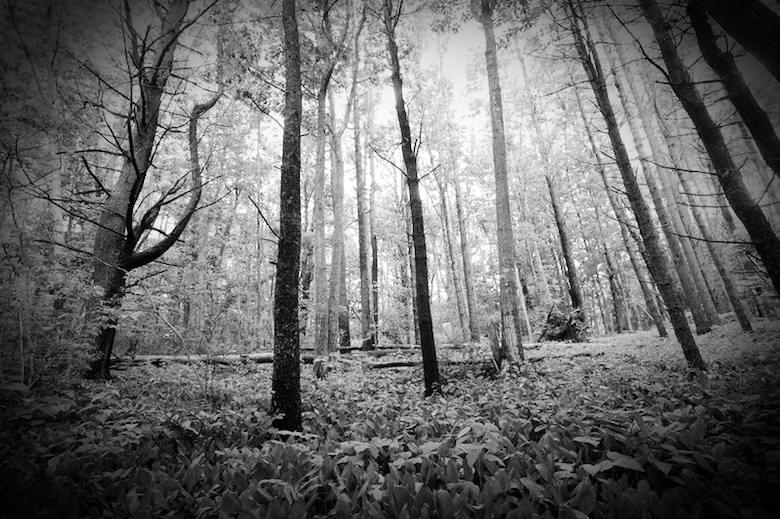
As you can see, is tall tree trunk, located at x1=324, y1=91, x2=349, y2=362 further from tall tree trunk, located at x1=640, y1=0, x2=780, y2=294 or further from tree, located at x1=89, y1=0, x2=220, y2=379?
tall tree trunk, located at x1=640, y1=0, x2=780, y2=294

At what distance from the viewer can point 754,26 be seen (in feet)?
9.62

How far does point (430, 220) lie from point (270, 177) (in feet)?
34.3

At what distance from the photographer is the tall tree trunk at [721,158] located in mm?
3764

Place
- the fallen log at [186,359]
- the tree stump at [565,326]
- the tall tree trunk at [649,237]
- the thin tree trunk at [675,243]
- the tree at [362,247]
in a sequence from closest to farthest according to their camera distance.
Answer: the tall tree trunk at [649,237], the fallen log at [186,359], the thin tree trunk at [675,243], the tree at [362,247], the tree stump at [565,326]

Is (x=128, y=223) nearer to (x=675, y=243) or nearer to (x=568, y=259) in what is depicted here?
(x=675, y=243)

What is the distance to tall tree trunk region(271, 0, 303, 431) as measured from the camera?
388 centimetres

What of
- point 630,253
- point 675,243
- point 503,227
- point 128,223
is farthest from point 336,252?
point 630,253

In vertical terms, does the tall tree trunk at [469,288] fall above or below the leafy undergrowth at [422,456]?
above

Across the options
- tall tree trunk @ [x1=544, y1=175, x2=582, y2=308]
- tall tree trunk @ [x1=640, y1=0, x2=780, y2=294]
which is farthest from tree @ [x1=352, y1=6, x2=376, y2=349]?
tall tree trunk @ [x1=640, y1=0, x2=780, y2=294]

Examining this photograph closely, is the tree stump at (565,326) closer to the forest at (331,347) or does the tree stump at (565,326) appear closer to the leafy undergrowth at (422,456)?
the forest at (331,347)

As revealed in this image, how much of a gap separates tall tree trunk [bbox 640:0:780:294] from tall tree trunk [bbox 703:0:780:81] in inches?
31.7

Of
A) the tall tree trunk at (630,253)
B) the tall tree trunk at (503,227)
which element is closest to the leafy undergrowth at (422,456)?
the tall tree trunk at (503,227)

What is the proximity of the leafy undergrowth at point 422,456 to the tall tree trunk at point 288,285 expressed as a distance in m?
0.35

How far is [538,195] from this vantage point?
1684 centimetres
